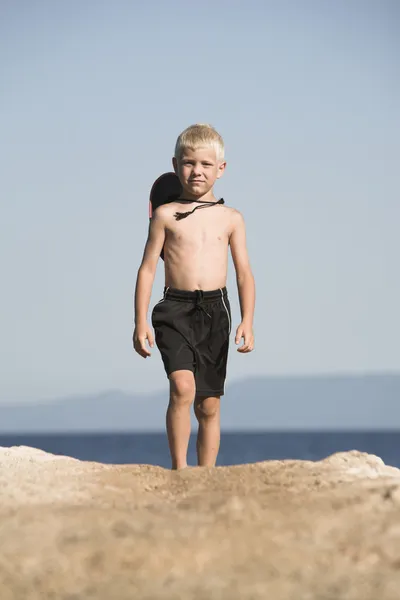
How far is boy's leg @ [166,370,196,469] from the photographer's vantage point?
5.95 m

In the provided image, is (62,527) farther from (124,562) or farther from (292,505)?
(292,505)

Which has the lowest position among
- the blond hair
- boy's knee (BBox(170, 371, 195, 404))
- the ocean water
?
the ocean water

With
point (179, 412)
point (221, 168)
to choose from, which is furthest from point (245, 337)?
point (221, 168)

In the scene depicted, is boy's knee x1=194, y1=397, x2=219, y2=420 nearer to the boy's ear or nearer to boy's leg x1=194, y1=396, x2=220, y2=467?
boy's leg x1=194, y1=396, x2=220, y2=467

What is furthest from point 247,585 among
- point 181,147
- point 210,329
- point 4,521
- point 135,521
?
point 181,147

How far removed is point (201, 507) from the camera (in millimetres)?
4086

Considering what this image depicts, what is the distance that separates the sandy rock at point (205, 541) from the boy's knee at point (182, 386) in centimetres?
124

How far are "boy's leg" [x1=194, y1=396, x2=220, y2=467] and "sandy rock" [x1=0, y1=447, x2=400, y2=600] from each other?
5.01ft

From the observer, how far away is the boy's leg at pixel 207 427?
6270 mm

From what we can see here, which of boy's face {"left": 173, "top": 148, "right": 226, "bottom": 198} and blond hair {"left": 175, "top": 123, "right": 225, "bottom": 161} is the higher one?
blond hair {"left": 175, "top": 123, "right": 225, "bottom": 161}

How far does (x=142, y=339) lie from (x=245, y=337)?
2.27ft

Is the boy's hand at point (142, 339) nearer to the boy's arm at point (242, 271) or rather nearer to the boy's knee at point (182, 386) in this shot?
the boy's knee at point (182, 386)

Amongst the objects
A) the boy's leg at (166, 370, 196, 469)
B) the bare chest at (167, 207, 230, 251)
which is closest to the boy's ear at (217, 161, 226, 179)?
the bare chest at (167, 207, 230, 251)

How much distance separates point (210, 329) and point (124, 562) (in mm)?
2844
